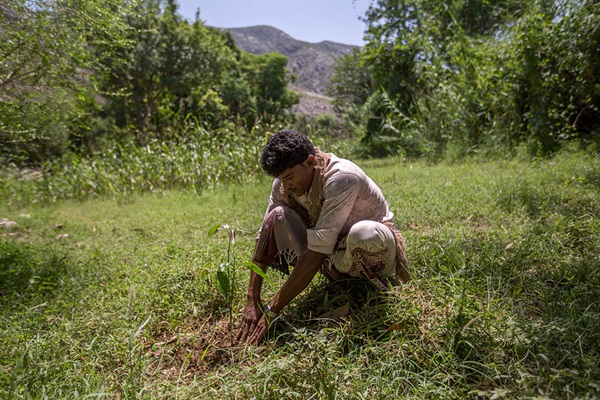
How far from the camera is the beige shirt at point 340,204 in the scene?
5.66 ft

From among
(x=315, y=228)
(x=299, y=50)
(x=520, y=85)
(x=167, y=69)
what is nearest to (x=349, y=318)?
(x=315, y=228)

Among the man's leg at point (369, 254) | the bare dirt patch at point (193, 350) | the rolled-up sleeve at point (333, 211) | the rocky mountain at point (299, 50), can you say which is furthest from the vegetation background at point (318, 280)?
the rocky mountain at point (299, 50)

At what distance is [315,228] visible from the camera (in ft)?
5.74

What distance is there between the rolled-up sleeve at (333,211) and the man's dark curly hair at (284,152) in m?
0.19

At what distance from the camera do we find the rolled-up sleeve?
172 cm

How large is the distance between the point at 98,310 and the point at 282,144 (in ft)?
4.68

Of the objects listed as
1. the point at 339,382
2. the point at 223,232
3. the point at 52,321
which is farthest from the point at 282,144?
the point at 223,232

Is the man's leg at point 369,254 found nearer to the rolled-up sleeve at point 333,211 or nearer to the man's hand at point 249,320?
the rolled-up sleeve at point 333,211

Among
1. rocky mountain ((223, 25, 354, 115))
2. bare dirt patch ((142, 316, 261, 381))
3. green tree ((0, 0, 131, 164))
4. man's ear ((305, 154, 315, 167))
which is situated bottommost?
bare dirt patch ((142, 316, 261, 381))

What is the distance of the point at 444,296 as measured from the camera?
5.91 ft

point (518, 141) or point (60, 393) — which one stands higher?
point (518, 141)

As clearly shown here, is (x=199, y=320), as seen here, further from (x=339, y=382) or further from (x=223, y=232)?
(x=223, y=232)

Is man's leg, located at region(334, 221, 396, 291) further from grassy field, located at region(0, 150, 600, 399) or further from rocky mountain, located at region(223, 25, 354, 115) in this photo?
rocky mountain, located at region(223, 25, 354, 115)

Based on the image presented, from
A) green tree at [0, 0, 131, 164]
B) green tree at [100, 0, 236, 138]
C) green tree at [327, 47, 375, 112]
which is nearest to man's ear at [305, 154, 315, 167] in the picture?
green tree at [0, 0, 131, 164]
